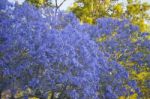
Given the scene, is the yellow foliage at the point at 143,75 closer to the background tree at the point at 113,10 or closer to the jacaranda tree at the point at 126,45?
the jacaranda tree at the point at 126,45

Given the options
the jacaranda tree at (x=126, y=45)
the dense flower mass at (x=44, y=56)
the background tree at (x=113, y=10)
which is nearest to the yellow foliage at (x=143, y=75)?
the jacaranda tree at (x=126, y=45)

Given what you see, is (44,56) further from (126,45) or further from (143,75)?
(143,75)

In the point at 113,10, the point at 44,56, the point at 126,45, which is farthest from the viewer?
the point at 113,10

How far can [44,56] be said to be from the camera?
560 inches

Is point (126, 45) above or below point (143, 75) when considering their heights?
above

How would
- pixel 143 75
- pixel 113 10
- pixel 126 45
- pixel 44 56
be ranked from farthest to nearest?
1. pixel 113 10
2. pixel 126 45
3. pixel 143 75
4. pixel 44 56

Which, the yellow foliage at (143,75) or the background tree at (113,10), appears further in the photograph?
the background tree at (113,10)

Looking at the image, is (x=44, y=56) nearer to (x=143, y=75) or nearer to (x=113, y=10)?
(x=143, y=75)

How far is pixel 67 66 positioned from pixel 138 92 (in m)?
4.80

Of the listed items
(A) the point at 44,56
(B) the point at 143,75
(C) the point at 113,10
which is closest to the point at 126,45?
(B) the point at 143,75

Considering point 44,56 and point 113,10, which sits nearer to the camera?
point 44,56

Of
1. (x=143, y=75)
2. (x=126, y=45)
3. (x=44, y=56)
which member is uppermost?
(x=44, y=56)

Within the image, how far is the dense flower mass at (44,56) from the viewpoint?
14320 mm

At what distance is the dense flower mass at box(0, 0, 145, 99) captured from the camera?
47.0 feet
